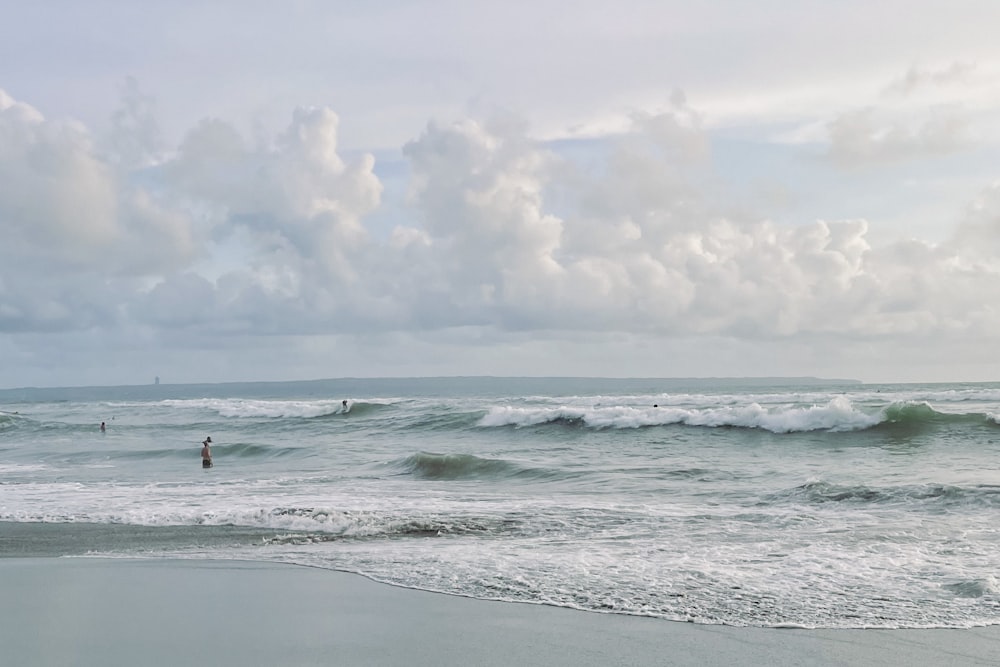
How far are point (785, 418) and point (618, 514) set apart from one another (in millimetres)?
20484

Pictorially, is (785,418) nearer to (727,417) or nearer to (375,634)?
(727,417)

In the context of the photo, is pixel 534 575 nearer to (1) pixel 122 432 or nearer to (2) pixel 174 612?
(2) pixel 174 612

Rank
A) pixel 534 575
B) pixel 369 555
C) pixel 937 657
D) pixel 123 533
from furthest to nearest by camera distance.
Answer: pixel 123 533
pixel 369 555
pixel 534 575
pixel 937 657

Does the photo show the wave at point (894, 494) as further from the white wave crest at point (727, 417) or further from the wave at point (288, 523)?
the white wave crest at point (727, 417)

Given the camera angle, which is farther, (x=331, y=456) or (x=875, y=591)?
(x=331, y=456)

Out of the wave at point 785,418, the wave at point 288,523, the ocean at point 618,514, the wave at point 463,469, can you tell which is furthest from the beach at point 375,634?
the wave at point 785,418

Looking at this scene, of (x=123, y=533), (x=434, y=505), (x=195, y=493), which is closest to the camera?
(x=123, y=533)

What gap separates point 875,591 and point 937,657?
2219 mm

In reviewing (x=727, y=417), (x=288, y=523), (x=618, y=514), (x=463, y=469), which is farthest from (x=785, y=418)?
(x=288, y=523)

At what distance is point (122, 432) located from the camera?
4853 cm

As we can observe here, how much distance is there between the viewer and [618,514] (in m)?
15.1

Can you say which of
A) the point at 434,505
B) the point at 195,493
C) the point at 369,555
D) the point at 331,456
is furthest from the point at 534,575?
the point at 331,456

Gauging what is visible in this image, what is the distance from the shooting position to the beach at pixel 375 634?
23.3ft

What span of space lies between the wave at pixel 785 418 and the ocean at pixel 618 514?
109 millimetres
